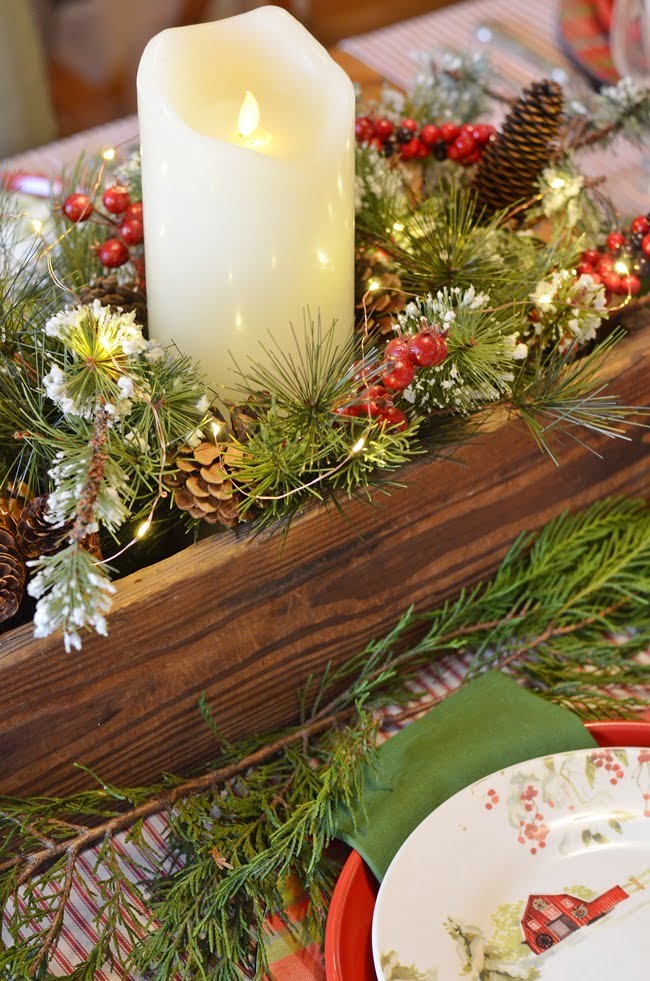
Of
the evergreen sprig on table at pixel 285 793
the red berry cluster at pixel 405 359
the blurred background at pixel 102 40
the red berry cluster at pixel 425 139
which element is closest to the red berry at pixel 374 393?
the red berry cluster at pixel 405 359

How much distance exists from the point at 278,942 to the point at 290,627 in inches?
5.4

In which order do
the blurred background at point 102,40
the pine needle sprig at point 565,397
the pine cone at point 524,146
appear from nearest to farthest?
the pine needle sprig at point 565,397, the pine cone at point 524,146, the blurred background at point 102,40

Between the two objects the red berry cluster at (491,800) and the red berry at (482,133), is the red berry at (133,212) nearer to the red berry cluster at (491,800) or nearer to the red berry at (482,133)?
the red berry at (482,133)

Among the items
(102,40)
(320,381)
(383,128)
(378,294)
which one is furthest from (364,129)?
(102,40)

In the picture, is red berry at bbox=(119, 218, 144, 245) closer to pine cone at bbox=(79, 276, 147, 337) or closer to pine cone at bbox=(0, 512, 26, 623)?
pine cone at bbox=(79, 276, 147, 337)

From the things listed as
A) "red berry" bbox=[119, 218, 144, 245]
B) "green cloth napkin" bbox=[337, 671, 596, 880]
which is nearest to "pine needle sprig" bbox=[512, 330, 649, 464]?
"green cloth napkin" bbox=[337, 671, 596, 880]

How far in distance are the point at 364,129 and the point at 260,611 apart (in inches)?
13.1

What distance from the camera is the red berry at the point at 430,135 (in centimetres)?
65

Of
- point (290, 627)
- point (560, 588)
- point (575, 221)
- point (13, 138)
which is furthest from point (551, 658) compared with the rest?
point (13, 138)

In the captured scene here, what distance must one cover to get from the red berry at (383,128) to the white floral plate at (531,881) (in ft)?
1.31

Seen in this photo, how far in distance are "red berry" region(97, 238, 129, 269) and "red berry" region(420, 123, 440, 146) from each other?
0.68 ft

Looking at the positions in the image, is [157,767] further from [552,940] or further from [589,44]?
[589,44]

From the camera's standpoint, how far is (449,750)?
47 cm

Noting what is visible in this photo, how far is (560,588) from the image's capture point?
0.55 meters
